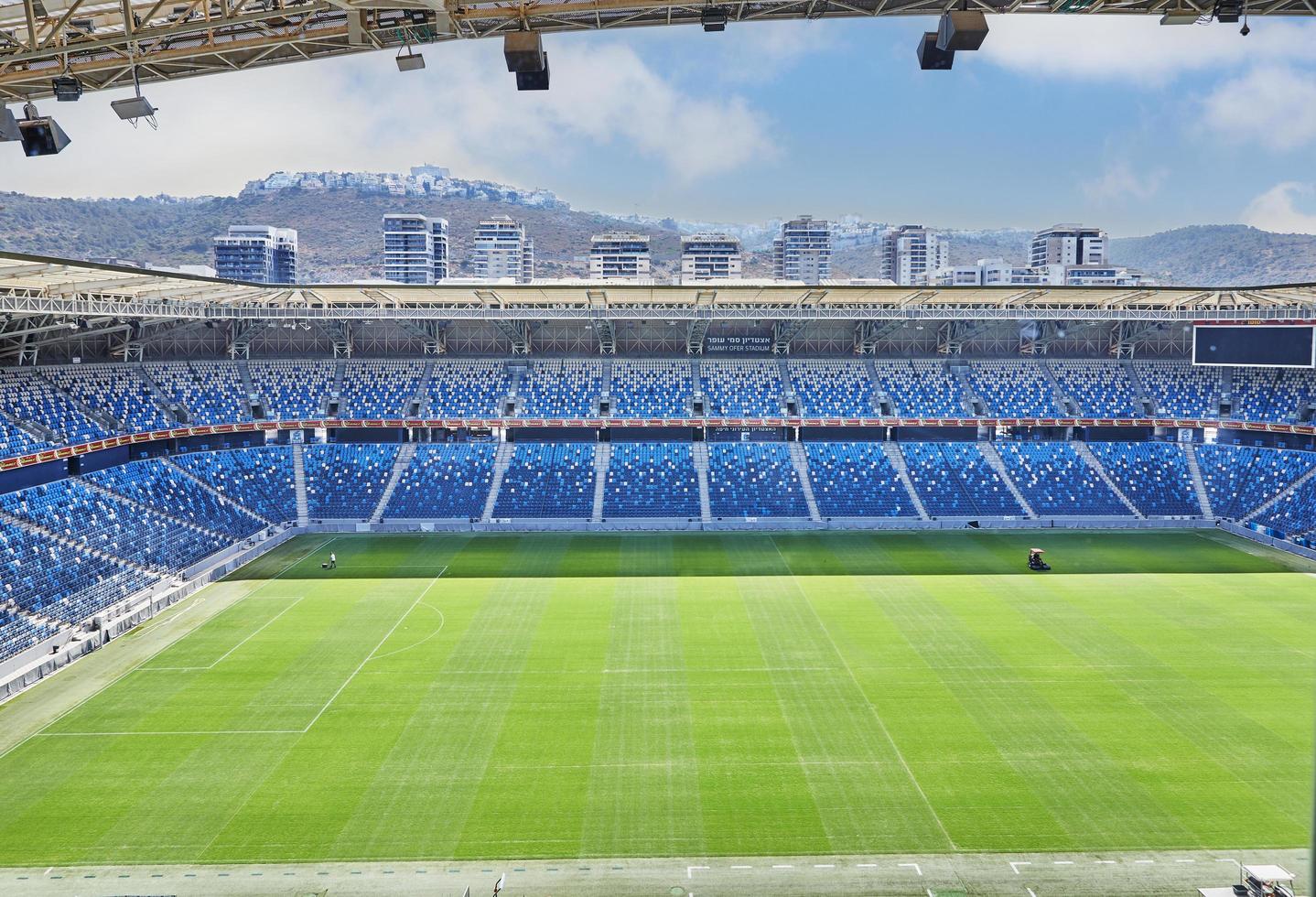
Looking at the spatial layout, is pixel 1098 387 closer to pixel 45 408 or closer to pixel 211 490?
pixel 211 490

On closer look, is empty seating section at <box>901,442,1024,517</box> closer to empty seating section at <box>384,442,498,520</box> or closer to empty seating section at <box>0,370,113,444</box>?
empty seating section at <box>384,442,498,520</box>

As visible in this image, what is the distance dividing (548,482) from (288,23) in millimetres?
42236

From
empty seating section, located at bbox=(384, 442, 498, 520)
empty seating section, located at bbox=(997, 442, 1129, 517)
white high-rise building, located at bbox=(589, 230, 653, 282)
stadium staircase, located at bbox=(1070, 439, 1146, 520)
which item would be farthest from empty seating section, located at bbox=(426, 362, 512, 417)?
white high-rise building, located at bbox=(589, 230, 653, 282)

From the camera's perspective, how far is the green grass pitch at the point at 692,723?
18781mm

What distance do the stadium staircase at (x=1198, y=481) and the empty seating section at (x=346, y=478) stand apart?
157 feet

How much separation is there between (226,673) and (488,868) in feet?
48.8

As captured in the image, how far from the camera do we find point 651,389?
56594 mm

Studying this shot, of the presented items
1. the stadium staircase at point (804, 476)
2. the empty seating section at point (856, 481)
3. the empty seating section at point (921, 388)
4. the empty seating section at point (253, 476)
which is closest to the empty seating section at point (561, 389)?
the stadium staircase at point (804, 476)

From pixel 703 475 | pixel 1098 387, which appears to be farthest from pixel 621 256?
pixel 703 475

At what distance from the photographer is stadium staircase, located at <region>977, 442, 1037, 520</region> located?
1990 inches

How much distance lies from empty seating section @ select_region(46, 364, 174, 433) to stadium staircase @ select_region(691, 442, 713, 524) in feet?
97.5

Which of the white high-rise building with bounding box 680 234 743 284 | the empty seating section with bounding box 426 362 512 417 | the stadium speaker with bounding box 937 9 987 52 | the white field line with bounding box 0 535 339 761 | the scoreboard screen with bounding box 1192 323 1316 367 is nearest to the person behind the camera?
the stadium speaker with bounding box 937 9 987 52

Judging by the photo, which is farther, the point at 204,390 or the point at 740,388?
the point at 740,388

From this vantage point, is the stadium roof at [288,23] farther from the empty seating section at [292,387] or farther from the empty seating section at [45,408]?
the empty seating section at [292,387]
